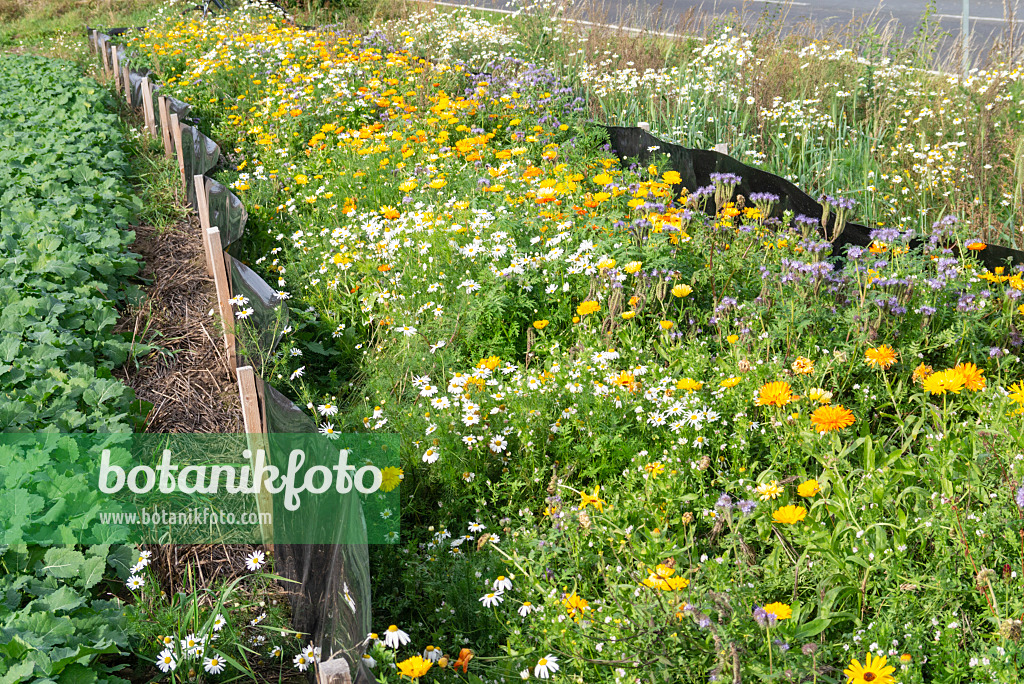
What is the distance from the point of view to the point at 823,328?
11.1 feet

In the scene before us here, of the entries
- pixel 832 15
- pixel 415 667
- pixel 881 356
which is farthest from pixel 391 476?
pixel 832 15

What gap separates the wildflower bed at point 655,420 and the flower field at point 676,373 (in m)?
0.02

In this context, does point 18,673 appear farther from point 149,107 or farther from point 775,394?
point 149,107

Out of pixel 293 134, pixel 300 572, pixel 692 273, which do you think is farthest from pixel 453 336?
pixel 293 134

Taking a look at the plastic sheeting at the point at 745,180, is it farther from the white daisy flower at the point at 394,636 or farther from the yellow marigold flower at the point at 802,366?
the white daisy flower at the point at 394,636

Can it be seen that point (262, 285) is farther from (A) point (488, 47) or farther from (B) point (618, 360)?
(A) point (488, 47)

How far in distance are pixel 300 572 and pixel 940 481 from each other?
207 cm

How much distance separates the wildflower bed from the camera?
2086 mm

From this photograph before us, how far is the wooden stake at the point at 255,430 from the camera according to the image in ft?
8.07

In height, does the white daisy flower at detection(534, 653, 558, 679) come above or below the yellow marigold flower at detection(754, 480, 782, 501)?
below

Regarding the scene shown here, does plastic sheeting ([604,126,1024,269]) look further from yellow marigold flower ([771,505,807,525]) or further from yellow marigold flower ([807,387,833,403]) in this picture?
yellow marigold flower ([771,505,807,525])

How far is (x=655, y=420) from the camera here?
9.43 ft

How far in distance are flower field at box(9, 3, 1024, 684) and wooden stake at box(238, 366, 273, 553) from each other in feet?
1.42

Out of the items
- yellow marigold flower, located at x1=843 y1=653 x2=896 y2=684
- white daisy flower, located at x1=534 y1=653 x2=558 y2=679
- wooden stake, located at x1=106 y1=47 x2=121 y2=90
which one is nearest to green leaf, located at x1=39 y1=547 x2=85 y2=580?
white daisy flower, located at x1=534 y1=653 x2=558 y2=679
